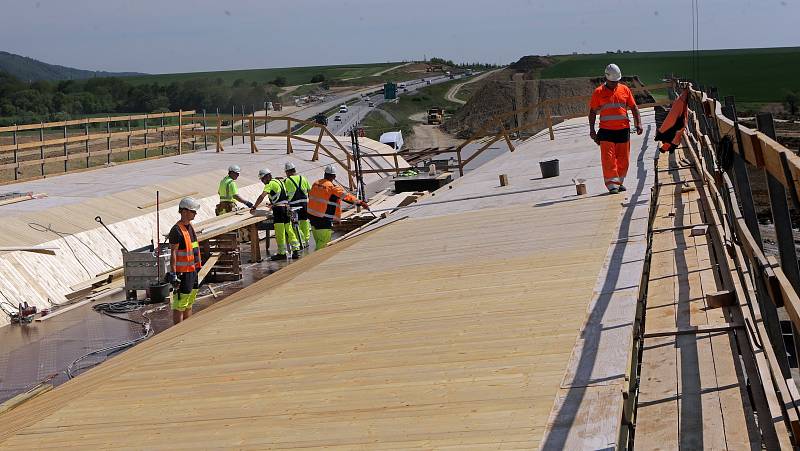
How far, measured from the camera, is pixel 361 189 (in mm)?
29266

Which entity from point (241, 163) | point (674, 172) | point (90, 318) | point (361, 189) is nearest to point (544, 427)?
point (674, 172)

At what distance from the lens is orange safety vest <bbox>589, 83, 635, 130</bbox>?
14141 millimetres

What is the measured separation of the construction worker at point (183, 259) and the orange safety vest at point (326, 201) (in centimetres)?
547

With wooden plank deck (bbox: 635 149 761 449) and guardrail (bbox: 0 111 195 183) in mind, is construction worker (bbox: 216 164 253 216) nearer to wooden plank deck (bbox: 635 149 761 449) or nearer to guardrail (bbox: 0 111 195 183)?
guardrail (bbox: 0 111 195 183)

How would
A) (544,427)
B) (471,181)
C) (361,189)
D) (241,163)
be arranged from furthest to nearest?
1. (241,163)
2. (361,189)
3. (471,181)
4. (544,427)

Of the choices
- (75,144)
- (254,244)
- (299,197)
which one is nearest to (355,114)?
(75,144)

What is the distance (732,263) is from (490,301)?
6.31ft

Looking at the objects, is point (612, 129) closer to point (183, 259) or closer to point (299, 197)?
point (183, 259)

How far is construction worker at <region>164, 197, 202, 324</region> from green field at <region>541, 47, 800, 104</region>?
74.7 m

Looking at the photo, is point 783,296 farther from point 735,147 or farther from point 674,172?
point 674,172

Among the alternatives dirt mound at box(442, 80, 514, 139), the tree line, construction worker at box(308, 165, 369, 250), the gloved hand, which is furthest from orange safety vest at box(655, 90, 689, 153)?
the tree line

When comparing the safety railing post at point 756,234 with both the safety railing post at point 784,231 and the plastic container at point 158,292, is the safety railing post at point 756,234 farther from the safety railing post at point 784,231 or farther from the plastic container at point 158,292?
the plastic container at point 158,292

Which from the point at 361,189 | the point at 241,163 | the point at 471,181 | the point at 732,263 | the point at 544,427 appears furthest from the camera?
the point at 241,163

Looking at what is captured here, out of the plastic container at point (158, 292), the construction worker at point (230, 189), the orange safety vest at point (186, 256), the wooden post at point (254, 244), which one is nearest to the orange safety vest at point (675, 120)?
the orange safety vest at point (186, 256)
